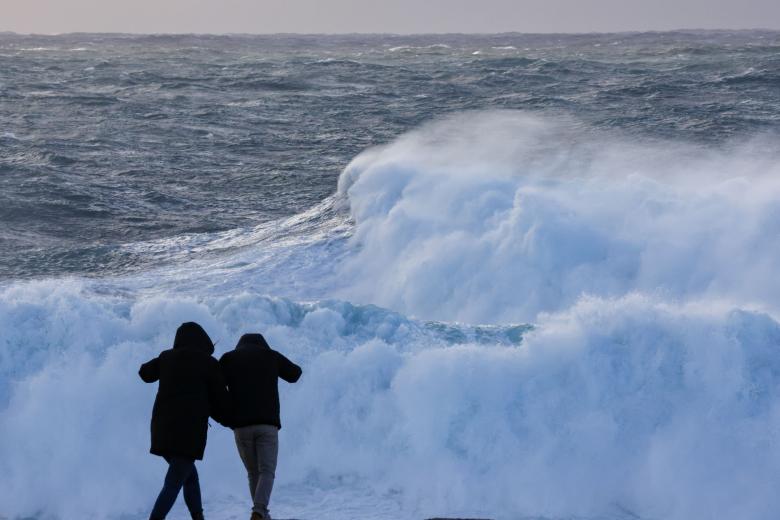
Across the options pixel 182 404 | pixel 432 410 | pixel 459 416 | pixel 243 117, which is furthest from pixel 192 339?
pixel 243 117

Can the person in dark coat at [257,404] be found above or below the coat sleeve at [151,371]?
below

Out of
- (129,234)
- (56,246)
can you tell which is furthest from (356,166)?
(56,246)

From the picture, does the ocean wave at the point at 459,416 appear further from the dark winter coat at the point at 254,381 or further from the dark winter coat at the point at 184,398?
the dark winter coat at the point at 184,398

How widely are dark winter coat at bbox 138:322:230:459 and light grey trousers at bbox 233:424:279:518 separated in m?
0.26

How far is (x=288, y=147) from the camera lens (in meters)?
24.0

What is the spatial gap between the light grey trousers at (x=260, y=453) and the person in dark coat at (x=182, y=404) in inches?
7.2

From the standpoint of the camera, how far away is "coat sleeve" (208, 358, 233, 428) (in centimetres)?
629

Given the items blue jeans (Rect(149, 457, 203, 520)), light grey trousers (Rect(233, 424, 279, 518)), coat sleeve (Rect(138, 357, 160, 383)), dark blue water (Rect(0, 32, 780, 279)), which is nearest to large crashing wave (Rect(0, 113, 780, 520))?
light grey trousers (Rect(233, 424, 279, 518))

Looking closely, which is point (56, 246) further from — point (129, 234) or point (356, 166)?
point (356, 166)

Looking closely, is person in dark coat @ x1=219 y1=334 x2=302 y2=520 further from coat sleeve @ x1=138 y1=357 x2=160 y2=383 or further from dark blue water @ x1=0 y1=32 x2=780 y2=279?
dark blue water @ x1=0 y1=32 x2=780 y2=279

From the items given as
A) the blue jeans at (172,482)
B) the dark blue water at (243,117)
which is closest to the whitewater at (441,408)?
the blue jeans at (172,482)

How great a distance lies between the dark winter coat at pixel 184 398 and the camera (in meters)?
6.21

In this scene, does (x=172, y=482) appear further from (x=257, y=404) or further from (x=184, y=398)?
(x=257, y=404)

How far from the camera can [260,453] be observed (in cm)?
653
